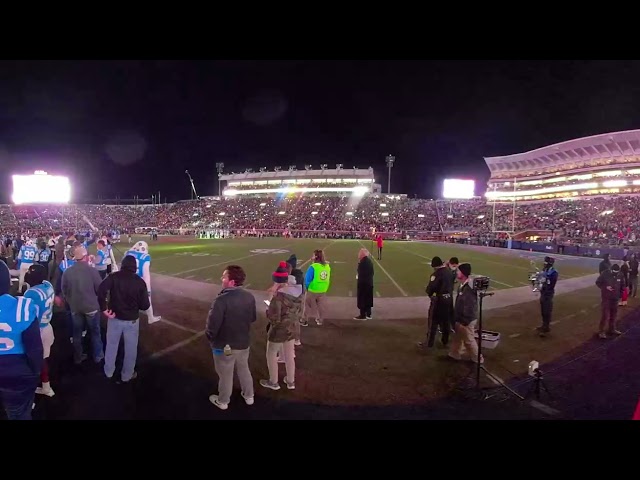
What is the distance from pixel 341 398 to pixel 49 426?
3.63m

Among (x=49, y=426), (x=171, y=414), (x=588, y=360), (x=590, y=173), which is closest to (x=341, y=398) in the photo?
(x=171, y=414)

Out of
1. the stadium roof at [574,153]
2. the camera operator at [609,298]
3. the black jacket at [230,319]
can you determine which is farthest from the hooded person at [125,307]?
the stadium roof at [574,153]

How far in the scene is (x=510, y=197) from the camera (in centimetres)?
9806

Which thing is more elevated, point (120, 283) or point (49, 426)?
point (120, 283)

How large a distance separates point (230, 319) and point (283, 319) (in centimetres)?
85

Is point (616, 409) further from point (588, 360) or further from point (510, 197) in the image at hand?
point (510, 197)

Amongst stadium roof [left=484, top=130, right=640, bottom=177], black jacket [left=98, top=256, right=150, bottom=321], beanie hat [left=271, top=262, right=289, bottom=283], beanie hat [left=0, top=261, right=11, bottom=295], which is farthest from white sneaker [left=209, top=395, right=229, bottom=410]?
stadium roof [left=484, top=130, right=640, bottom=177]

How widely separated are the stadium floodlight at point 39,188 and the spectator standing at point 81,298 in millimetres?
62521

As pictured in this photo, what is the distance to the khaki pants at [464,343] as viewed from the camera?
6.42m

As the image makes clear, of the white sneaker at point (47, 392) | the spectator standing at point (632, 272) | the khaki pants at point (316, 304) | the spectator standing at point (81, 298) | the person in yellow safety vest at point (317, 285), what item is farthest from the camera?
the spectator standing at point (632, 272)

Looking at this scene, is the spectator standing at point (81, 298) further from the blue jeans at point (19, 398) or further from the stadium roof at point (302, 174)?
the stadium roof at point (302, 174)

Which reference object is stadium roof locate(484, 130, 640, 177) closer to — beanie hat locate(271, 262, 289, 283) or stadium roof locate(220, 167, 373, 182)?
stadium roof locate(220, 167, 373, 182)

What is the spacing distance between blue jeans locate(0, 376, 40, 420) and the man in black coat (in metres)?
6.71

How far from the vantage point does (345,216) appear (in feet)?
259
